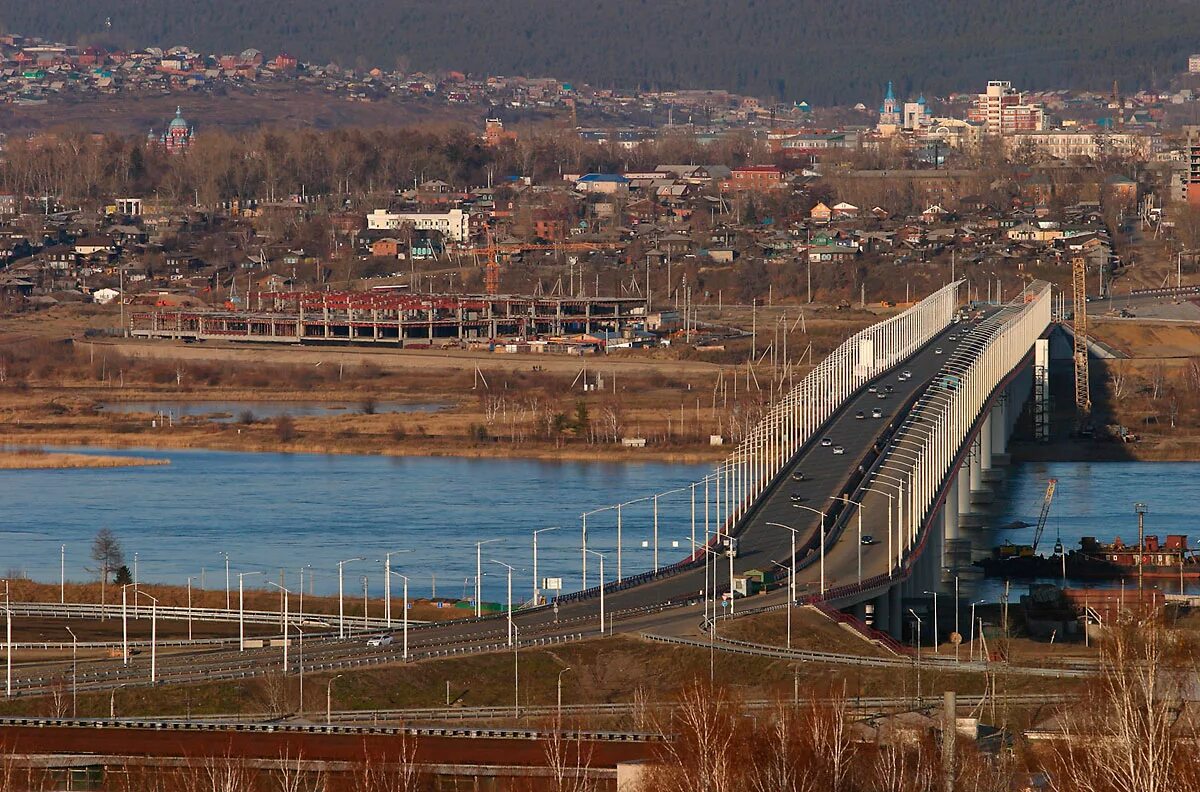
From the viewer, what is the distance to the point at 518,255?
106 m

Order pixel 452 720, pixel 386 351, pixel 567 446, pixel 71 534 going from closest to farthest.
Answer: pixel 452 720, pixel 71 534, pixel 567 446, pixel 386 351

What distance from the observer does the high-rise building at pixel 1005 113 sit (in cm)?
17925

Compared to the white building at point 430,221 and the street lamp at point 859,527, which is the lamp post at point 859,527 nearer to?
the street lamp at point 859,527

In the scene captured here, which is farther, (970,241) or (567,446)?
(970,241)

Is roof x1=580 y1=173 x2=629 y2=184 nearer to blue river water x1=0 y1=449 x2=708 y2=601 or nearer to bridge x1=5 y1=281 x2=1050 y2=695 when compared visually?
bridge x1=5 y1=281 x2=1050 y2=695

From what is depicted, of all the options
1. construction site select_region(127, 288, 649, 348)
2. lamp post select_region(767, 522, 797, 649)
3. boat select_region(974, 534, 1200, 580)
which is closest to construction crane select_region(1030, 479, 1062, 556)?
boat select_region(974, 534, 1200, 580)

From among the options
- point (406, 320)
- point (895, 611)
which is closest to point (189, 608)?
point (895, 611)

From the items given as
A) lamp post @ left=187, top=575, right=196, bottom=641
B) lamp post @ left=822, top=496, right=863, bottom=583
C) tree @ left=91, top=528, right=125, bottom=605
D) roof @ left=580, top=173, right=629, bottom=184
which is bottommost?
tree @ left=91, top=528, right=125, bottom=605

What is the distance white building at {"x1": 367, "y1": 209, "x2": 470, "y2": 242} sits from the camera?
378ft

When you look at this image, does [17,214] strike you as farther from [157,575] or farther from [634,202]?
[157,575]

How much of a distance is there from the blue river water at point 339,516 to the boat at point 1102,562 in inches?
208

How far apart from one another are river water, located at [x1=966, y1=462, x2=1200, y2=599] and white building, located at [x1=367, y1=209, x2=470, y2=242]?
176 ft

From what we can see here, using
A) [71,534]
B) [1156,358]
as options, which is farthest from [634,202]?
[71,534]

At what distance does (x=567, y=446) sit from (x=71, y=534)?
17177mm
